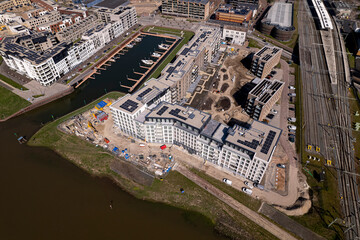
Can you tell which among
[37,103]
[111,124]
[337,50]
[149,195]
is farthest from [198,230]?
[337,50]

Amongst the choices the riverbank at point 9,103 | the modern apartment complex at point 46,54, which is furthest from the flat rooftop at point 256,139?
the riverbank at point 9,103

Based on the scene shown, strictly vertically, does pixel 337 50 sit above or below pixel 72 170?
above

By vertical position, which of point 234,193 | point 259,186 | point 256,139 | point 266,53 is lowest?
point 234,193

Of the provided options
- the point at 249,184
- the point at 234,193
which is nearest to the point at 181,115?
the point at 234,193

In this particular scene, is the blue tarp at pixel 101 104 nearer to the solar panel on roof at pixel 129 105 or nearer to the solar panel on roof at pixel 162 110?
the solar panel on roof at pixel 129 105

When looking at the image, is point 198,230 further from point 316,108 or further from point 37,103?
point 37,103

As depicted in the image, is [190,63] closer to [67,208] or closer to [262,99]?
[262,99]

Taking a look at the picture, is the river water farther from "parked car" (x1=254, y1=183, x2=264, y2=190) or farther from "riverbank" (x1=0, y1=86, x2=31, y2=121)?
"parked car" (x1=254, y1=183, x2=264, y2=190)
